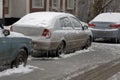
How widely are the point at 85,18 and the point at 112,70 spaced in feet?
92.3

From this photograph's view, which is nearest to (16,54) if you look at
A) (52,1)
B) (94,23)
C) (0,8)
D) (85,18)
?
(94,23)

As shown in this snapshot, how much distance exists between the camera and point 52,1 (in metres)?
33.8

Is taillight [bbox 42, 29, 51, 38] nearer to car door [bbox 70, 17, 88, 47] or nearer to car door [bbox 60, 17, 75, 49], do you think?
car door [bbox 60, 17, 75, 49]

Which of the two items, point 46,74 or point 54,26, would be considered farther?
point 54,26

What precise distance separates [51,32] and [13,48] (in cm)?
290

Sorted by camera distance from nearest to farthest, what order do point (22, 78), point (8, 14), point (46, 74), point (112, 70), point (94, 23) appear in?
point (22, 78) → point (46, 74) → point (112, 70) → point (94, 23) → point (8, 14)

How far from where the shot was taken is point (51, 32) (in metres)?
13.1

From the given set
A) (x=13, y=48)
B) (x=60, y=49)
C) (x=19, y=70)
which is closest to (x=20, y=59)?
(x=19, y=70)

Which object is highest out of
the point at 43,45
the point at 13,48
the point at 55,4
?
the point at 55,4

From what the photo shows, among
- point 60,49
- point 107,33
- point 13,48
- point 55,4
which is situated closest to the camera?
point 13,48

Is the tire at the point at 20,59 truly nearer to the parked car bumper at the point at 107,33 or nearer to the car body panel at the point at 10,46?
the car body panel at the point at 10,46

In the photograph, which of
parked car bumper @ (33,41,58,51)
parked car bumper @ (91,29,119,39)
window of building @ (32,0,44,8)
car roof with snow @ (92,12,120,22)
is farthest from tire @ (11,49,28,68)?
window of building @ (32,0,44,8)

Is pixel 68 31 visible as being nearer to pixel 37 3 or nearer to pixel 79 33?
pixel 79 33

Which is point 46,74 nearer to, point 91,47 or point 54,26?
point 54,26
